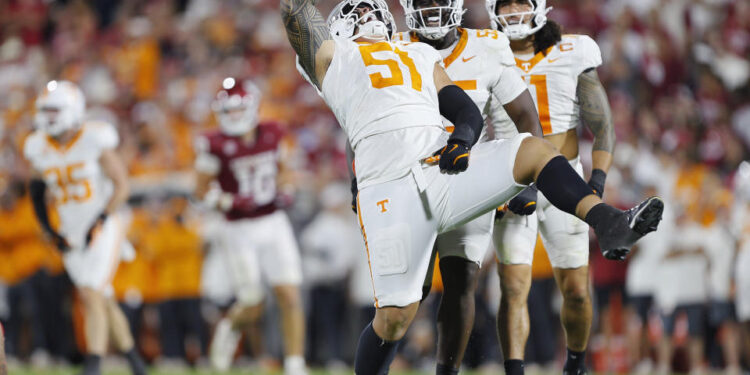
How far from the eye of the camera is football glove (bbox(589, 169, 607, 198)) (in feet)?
16.3

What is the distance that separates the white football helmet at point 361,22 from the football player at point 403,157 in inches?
0.6

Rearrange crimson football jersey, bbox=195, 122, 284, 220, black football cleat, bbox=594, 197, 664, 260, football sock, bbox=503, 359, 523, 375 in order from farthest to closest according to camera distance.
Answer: crimson football jersey, bbox=195, 122, 284, 220, football sock, bbox=503, 359, 523, 375, black football cleat, bbox=594, 197, 664, 260

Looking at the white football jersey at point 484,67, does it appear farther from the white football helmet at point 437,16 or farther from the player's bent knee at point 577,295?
the player's bent knee at point 577,295

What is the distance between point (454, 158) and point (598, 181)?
4.32ft

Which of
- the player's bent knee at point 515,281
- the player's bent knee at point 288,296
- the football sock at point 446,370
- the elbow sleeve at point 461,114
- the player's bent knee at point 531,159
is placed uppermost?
the elbow sleeve at point 461,114

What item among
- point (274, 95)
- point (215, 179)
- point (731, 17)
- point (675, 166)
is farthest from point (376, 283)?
point (274, 95)

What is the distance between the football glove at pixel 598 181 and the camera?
4.95m

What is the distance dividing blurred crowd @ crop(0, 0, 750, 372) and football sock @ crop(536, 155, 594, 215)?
495 centimetres

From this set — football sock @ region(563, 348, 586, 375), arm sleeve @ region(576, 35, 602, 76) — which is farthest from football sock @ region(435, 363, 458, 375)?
arm sleeve @ region(576, 35, 602, 76)

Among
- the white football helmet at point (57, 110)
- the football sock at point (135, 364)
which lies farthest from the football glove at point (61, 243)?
the football sock at point (135, 364)

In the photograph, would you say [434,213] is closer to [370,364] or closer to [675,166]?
[370,364]

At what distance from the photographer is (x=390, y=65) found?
14.0 ft

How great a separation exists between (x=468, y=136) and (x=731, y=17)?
7.83m

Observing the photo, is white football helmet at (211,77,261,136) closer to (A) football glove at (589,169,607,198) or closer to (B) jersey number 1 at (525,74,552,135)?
(B) jersey number 1 at (525,74,552,135)
